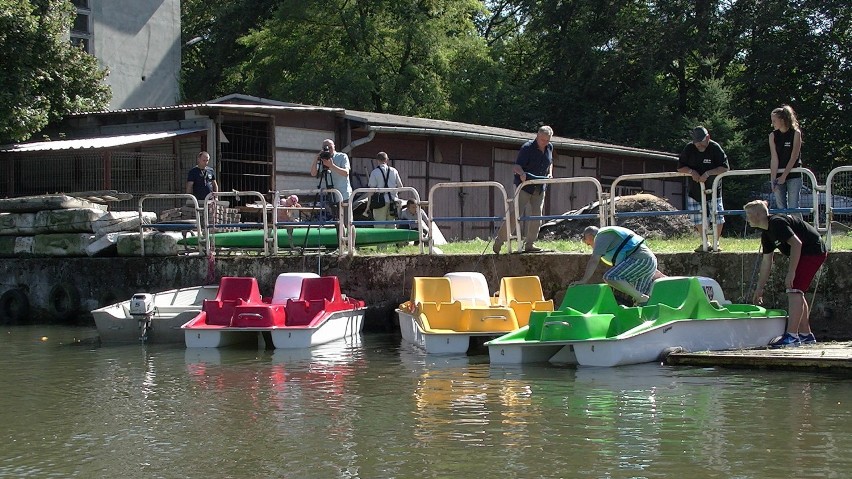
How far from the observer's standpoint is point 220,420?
9.98 m

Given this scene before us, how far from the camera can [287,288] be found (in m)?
17.0

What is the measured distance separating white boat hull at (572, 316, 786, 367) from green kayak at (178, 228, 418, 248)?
7.40 metres

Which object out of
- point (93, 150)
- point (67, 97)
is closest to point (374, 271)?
point (93, 150)

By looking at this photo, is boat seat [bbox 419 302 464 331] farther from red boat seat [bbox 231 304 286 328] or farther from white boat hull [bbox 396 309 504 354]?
red boat seat [bbox 231 304 286 328]

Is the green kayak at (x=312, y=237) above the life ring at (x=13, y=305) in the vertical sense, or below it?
above

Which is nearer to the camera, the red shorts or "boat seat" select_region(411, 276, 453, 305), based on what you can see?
the red shorts

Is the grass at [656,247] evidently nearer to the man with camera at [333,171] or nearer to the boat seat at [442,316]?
the man with camera at [333,171]

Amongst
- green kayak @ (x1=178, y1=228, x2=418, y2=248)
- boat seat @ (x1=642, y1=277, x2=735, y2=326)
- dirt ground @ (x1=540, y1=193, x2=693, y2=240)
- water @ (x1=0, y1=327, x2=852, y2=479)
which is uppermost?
dirt ground @ (x1=540, y1=193, x2=693, y2=240)

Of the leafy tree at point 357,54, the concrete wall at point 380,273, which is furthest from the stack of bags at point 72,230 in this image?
the leafy tree at point 357,54

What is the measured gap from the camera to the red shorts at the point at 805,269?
1305 centimetres

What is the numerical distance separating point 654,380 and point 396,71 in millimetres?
32626

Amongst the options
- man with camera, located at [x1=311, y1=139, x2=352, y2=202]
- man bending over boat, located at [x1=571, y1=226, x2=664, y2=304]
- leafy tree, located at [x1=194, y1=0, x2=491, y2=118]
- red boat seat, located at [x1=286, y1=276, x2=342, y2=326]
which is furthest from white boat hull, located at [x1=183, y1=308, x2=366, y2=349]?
leafy tree, located at [x1=194, y1=0, x2=491, y2=118]

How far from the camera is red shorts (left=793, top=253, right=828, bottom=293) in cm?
1305

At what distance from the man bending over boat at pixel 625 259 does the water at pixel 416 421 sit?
1.78 metres
